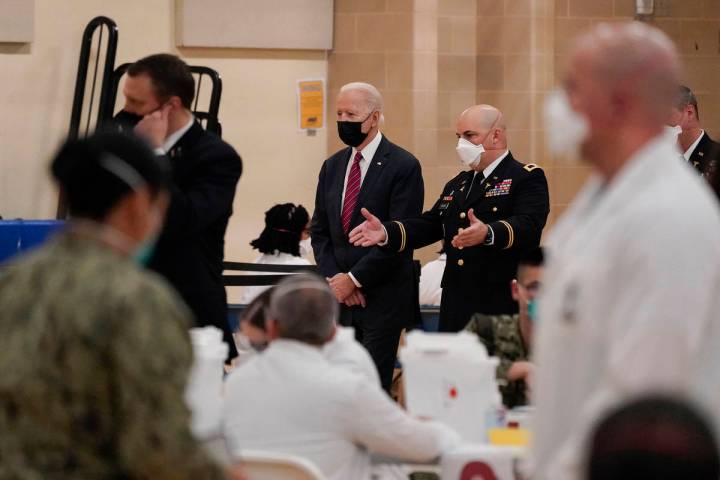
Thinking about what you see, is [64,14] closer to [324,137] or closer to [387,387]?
[324,137]

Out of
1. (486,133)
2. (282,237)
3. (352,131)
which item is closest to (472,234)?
(486,133)

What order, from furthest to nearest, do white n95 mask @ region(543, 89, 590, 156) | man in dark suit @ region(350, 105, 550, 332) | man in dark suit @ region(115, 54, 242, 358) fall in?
man in dark suit @ region(350, 105, 550, 332)
man in dark suit @ region(115, 54, 242, 358)
white n95 mask @ region(543, 89, 590, 156)

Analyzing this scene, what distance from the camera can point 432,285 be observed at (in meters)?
7.60

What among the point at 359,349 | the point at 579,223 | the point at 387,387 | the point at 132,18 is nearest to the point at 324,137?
the point at 132,18

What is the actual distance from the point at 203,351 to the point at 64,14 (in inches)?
234

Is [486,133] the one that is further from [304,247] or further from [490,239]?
[304,247]

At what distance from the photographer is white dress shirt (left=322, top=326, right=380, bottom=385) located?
380 centimetres

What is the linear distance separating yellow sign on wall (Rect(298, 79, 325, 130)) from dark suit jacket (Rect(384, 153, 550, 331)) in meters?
3.66

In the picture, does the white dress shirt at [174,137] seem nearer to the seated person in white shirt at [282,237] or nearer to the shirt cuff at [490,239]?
the shirt cuff at [490,239]

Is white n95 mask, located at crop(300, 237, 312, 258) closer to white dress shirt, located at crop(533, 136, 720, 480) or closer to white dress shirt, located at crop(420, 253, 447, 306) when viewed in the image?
white dress shirt, located at crop(420, 253, 447, 306)

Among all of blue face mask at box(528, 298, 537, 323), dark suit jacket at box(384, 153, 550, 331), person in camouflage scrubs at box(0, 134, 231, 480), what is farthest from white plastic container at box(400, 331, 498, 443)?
dark suit jacket at box(384, 153, 550, 331)

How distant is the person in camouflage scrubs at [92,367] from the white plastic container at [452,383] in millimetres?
1606

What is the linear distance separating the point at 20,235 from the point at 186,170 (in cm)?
265

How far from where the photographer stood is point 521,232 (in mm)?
5984
